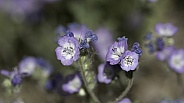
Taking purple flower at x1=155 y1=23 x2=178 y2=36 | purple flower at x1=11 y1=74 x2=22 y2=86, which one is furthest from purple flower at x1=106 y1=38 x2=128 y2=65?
purple flower at x1=155 y1=23 x2=178 y2=36

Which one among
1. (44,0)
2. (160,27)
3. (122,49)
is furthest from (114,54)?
(44,0)

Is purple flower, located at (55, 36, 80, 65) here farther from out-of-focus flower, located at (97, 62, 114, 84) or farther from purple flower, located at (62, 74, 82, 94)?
purple flower, located at (62, 74, 82, 94)

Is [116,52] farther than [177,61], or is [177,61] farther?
[177,61]

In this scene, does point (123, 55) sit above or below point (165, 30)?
below

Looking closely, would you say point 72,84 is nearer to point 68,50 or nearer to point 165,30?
point 68,50

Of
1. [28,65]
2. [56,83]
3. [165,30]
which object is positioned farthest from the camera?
[28,65]

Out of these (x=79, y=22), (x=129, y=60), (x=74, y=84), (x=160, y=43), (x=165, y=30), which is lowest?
(x=74, y=84)

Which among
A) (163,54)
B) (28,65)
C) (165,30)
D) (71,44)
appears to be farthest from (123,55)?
(28,65)

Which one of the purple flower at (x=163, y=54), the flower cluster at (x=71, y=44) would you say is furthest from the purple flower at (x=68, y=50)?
the purple flower at (x=163, y=54)
